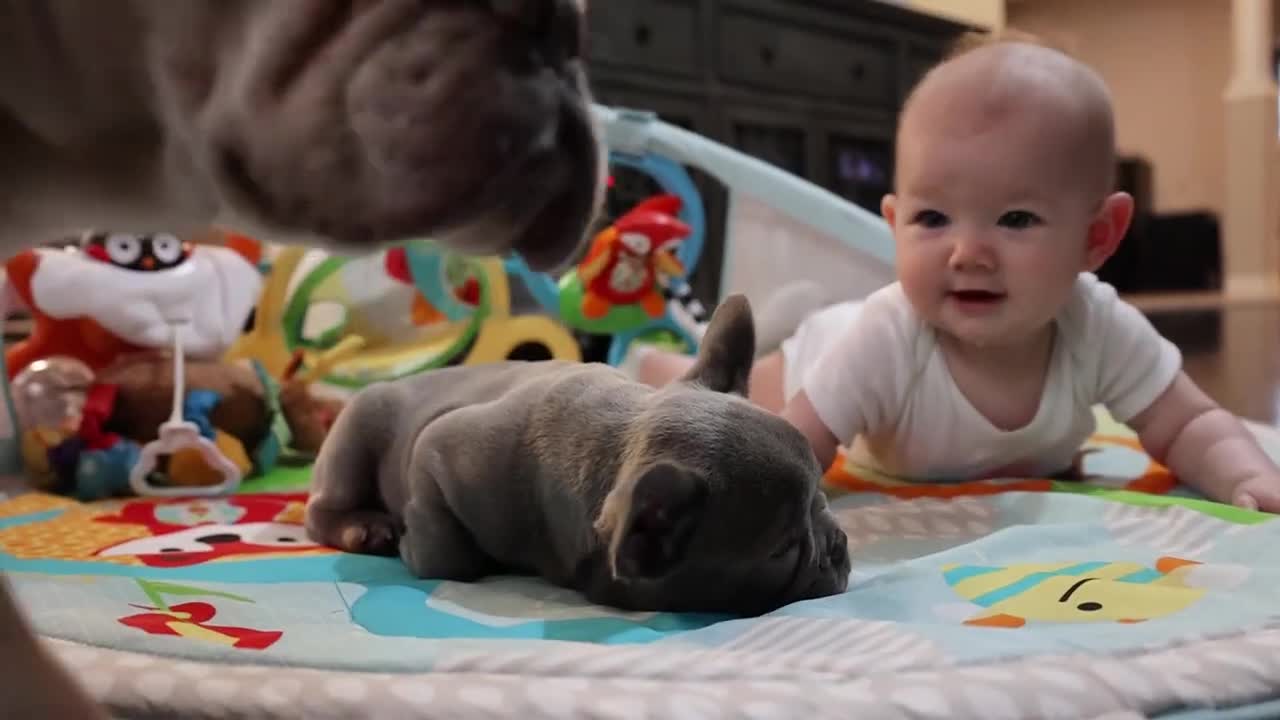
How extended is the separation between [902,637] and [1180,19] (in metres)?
6.87

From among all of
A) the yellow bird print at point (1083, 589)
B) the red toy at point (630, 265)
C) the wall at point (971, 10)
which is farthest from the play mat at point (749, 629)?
the wall at point (971, 10)

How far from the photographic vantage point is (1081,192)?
43.0 inches

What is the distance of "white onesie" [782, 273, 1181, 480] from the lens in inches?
45.6

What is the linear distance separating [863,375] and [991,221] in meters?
0.19

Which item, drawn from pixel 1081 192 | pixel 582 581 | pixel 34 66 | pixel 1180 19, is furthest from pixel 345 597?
pixel 1180 19

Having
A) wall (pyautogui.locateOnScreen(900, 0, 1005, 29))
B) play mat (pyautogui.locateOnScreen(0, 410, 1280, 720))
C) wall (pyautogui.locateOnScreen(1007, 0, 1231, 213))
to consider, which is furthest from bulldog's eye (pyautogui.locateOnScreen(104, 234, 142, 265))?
wall (pyautogui.locateOnScreen(1007, 0, 1231, 213))

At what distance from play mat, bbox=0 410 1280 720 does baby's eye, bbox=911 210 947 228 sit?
27 cm

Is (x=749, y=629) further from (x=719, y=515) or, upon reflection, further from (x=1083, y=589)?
(x=1083, y=589)

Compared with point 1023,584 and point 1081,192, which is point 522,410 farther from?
point 1081,192

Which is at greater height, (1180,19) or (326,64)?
(1180,19)

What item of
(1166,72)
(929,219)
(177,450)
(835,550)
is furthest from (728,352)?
(1166,72)

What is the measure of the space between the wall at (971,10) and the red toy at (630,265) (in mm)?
2820

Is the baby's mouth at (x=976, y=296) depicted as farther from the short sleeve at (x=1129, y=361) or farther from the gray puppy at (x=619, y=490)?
the gray puppy at (x=619, y=490)

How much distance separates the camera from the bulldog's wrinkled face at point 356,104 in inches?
16.4
